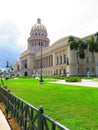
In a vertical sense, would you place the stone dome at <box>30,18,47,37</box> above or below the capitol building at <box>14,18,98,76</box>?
above

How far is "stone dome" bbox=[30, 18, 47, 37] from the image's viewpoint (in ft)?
495

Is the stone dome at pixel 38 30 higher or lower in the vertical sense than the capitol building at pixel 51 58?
higher

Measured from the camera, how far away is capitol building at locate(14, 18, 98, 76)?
347 ft

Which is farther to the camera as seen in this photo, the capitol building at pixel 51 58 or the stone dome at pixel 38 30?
the stone dome at pixel 38 30

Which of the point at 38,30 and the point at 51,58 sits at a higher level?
the point at 38,30

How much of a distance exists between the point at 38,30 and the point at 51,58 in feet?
93.0

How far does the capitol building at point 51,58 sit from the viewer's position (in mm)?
105812

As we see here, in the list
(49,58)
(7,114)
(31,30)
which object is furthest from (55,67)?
(7,114)

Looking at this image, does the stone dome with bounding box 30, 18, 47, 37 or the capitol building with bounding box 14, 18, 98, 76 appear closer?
the capitol building with bounding box 14, 18, 98, 76

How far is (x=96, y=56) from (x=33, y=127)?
91828mm

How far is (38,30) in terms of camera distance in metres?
151

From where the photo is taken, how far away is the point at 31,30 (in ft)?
510

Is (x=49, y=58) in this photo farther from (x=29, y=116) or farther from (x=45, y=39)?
(x=29, y=116)

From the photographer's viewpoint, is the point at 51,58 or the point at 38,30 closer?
the point at 51,58
